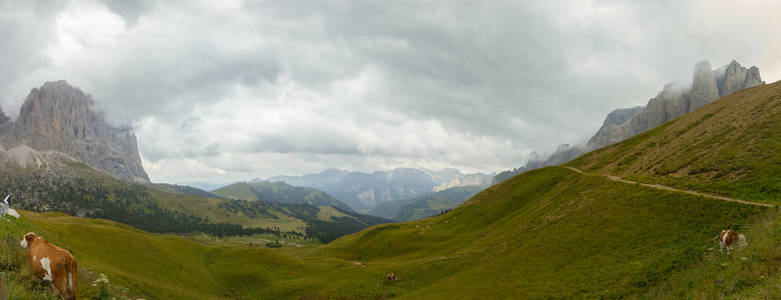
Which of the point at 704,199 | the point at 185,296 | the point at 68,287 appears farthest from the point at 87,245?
the point at 704,199

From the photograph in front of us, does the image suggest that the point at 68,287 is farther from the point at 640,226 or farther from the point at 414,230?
the point at 414,230

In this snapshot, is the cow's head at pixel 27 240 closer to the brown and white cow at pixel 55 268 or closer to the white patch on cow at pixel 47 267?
the brown and white cow at pixel 55 268

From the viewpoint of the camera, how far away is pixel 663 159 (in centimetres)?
5978

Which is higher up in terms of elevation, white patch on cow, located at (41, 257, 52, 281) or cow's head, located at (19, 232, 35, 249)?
cow's head, located at (19, 232, 35, 249)

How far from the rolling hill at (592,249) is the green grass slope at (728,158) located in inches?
9.7

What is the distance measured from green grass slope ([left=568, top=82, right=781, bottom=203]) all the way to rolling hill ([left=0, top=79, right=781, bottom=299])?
0.81 feet

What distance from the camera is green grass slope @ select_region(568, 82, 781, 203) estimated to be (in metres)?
37.0

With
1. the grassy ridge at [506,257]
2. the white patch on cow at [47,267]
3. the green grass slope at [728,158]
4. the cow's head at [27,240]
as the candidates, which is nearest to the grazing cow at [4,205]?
the cow's head at [27,240]

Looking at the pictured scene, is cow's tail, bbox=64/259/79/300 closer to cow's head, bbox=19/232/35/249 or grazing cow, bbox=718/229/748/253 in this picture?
cow's head, bbox=19/232/35/249

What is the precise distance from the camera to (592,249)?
1516 inches

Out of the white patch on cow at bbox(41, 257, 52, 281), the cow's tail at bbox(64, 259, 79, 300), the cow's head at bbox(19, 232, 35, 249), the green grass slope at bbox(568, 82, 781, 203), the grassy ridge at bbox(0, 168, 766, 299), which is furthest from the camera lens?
the green grass slope at bbox(568, 82, 781, 203)

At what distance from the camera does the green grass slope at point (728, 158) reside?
37.0 m

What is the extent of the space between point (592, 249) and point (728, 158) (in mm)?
26373

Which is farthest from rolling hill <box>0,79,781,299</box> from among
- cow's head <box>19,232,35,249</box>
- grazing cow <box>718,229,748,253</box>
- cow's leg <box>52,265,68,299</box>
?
cow's leg <box>52,265,68,299</box>
